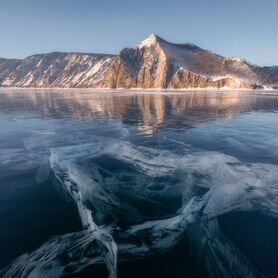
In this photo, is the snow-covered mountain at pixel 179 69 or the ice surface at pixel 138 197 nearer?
the ice surface at pixel 138 197

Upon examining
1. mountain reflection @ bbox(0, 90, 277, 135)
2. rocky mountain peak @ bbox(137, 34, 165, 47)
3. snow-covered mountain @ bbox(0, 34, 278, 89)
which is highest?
rocky mountain peak @ bbox(137, 34, 165, 47)

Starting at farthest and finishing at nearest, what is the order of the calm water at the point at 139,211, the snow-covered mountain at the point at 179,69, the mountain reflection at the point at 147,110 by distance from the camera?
the snow-covered mountain at the point at 179,69 < the mountain reflection at the point at 147,110 < the calm water at the point at 139,211

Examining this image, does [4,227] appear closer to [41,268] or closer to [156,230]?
[41,268]

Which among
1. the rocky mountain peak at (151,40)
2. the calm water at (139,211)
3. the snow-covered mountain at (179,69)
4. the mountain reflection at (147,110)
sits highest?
the rocky mountain peak at (151,40)

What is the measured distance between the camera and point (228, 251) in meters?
4.16

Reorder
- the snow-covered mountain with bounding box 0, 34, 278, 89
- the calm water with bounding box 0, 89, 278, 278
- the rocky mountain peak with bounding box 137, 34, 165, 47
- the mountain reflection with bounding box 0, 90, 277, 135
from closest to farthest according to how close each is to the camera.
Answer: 1. the calm water with bounding box 0, 89, 278, 278
2. the mountain reflection with bounding box 0, 90, 277, 135
3. the snow-covered mountain with bounding box 0, 34, 278, 89
4. the rocky mountain peak with bounding box 137, 34, 165, 47

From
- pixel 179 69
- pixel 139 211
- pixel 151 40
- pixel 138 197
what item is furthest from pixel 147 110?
pixel 151 40

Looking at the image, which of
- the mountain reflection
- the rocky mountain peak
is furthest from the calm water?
the rocky mountain peak

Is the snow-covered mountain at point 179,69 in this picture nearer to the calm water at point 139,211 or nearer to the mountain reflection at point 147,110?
the mountain reflection at point 147,110

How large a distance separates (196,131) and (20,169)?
10082mm

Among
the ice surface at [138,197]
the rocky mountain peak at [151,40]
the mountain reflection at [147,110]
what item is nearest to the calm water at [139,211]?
the ice surface at [138,197]

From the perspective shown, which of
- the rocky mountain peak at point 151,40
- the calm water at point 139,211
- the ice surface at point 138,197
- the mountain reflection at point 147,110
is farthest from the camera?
the rocky mountain peak at point 151,40

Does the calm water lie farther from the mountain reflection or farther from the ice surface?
the mountain reflection

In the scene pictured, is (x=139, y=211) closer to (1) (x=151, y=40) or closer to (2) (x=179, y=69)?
(2) (x=179, y=69)
